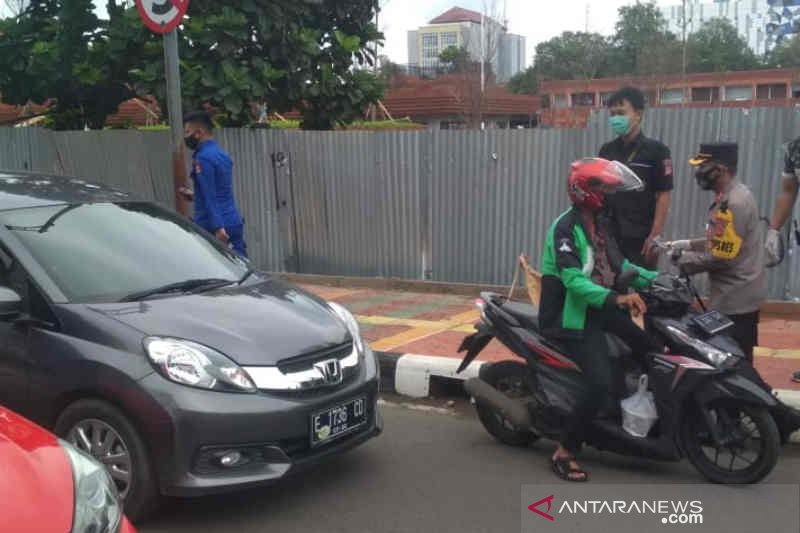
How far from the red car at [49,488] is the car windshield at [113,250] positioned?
53.5 inches

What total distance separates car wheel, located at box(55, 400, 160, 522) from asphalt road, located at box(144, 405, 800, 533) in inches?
7.3

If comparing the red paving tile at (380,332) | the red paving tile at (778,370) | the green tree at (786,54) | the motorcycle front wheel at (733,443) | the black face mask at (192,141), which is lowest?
the red paving tile at (380,332)

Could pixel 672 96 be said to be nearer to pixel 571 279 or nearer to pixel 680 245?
pixel 680 245

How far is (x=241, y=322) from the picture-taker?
4.40m

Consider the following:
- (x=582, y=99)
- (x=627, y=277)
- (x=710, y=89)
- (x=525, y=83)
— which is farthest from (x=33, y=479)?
(x=525, y=83)

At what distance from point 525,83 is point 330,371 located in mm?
40473

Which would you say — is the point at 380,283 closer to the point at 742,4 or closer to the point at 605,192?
the point at 605,192

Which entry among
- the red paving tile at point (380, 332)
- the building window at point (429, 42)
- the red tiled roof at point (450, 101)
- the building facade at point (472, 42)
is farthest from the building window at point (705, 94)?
the red paving tile at point (380, 332)

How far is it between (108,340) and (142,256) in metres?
0.89

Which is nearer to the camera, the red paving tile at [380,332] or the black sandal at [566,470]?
the black sandal at [566,470]

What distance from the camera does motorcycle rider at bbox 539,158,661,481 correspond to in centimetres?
453

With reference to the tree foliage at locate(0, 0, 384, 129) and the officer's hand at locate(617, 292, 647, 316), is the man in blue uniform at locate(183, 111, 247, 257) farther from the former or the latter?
the officer's hand at locate(617, 292, 647, 316)

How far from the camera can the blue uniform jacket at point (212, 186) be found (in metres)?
7.53

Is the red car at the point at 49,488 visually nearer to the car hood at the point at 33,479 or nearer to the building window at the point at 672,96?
the car hood at the point at 33,479
